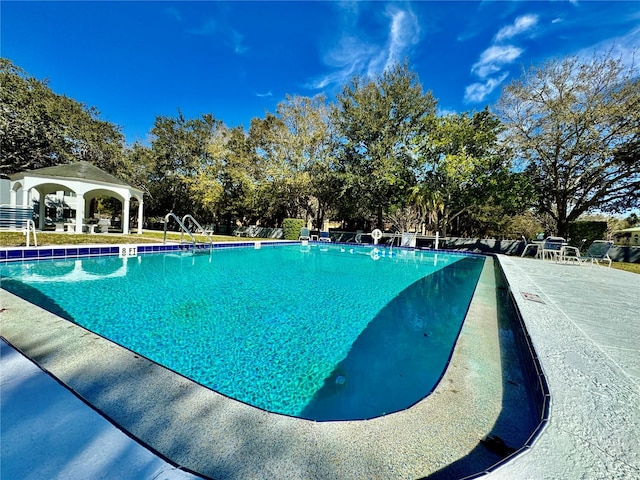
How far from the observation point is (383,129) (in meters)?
18.9

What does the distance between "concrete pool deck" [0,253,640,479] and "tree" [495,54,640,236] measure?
16519 millimetres

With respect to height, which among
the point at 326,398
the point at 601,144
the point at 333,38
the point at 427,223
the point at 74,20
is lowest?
the point at 326,398

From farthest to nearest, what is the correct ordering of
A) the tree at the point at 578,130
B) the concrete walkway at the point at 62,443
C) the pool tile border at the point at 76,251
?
the tree at the point at 578,130 → the pool tile border at the point at 76,251 → the concrete walkway at the point at 62,443

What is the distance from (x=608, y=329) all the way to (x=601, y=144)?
53.4 ft

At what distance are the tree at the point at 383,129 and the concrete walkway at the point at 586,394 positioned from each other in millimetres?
15312

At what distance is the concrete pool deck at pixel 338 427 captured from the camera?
1134 millimetres

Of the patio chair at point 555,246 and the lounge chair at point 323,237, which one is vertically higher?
the patio chair at point 555,246

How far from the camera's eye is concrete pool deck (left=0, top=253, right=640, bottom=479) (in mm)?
1134

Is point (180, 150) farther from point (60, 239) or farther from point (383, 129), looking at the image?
point (383, 129)

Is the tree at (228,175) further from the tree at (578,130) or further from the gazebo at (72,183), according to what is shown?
the tree at (578,130)

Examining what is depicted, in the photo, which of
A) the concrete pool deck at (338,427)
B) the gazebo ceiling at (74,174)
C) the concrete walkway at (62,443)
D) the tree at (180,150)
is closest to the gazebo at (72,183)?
the gazebo ceiling at (74,174)

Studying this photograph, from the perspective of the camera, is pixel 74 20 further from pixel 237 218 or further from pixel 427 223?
pixel 427 223

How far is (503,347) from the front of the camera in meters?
2.73

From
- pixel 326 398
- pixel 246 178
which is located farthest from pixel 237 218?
pixel 326 398
